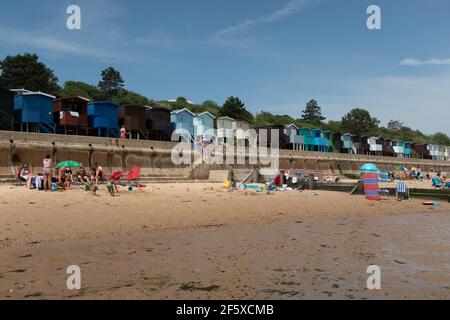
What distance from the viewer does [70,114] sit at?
31203mm

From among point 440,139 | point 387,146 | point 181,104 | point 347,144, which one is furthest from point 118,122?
point 440,139

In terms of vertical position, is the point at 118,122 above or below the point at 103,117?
below

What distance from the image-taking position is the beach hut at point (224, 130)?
146ft

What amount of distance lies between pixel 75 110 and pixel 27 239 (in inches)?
1000

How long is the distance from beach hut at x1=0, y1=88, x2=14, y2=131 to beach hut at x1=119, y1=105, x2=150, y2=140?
9355 millimetres

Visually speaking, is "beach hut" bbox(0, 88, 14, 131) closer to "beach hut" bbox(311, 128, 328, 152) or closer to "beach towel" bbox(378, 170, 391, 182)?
"beach towel" bbox(378, 170, 391, 182)

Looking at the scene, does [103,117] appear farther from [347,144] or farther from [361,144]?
[361,144]

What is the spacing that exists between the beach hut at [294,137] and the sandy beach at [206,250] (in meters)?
39.7

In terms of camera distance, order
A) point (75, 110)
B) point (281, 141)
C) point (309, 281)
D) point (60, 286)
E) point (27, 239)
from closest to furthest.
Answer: point (60, 286) < point (309, 281) < point (27, 239) < point (75, 110) < point (281, 141)

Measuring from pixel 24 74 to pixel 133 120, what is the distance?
2896 centimetres
